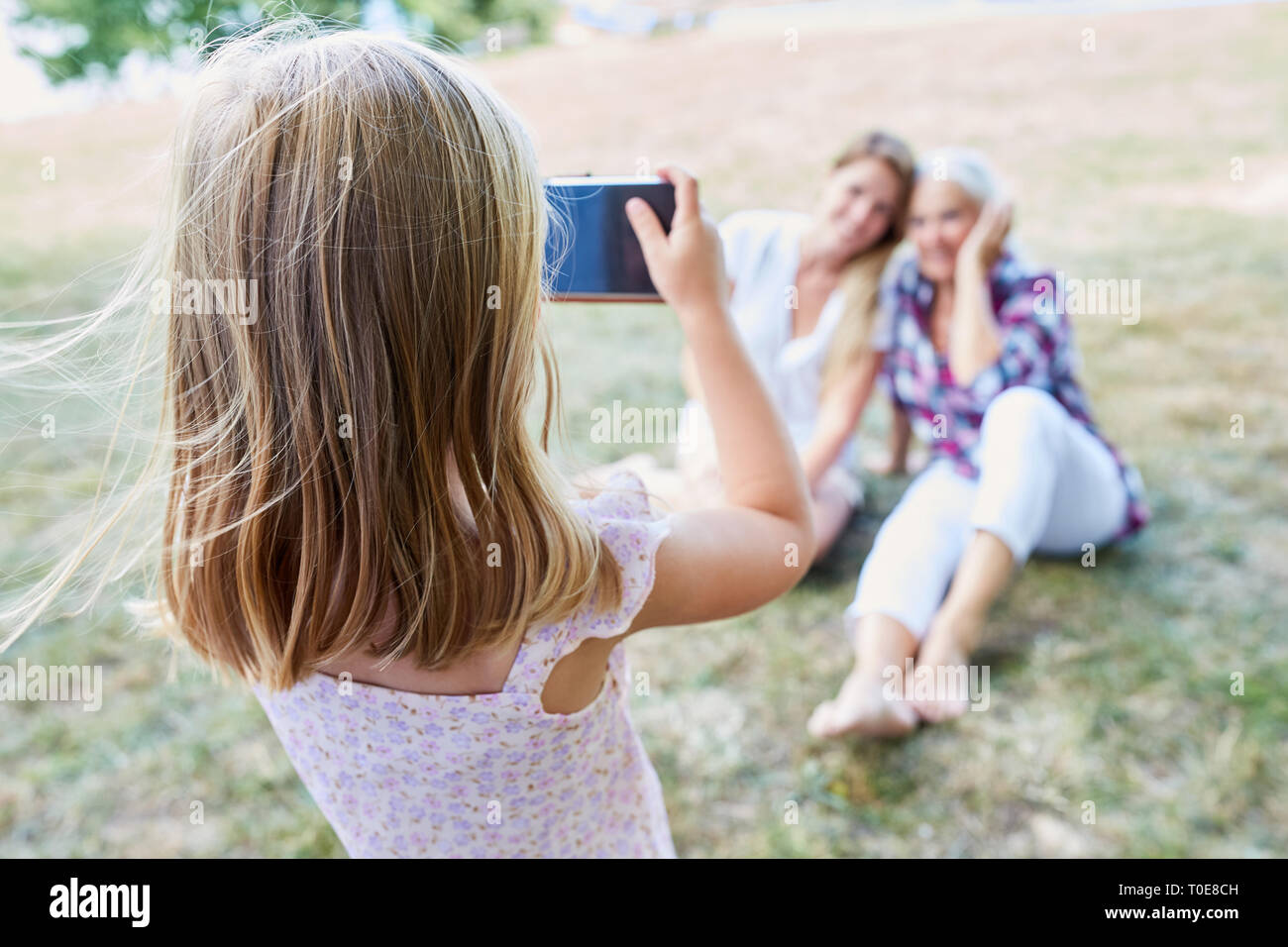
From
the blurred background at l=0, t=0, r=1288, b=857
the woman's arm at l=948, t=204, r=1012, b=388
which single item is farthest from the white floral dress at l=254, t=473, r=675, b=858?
the woman's arm at l=948, t=204, r=1012, b=388

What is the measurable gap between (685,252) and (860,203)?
1447 mm

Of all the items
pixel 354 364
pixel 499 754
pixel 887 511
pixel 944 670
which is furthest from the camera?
pixel 887 511

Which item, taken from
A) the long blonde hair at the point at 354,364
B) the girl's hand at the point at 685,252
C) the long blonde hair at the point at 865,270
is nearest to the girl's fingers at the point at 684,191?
the girl's hand at the point at 685,252

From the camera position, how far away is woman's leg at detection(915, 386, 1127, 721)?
187cm

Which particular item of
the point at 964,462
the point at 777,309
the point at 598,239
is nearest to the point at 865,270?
the point at 777,309

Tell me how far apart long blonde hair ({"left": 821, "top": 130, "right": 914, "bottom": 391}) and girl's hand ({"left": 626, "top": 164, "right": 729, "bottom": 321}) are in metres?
1.44

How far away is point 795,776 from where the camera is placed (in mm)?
1688

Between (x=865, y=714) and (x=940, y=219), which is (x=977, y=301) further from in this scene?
(x=865, y=714)

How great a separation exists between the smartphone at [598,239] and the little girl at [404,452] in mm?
39

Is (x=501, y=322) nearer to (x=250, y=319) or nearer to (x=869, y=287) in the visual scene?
(x=250, y=319)

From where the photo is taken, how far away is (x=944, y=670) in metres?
1.83

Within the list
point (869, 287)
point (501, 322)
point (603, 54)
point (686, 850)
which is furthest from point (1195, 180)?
point (501, 322)

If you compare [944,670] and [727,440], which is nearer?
[727,440]
